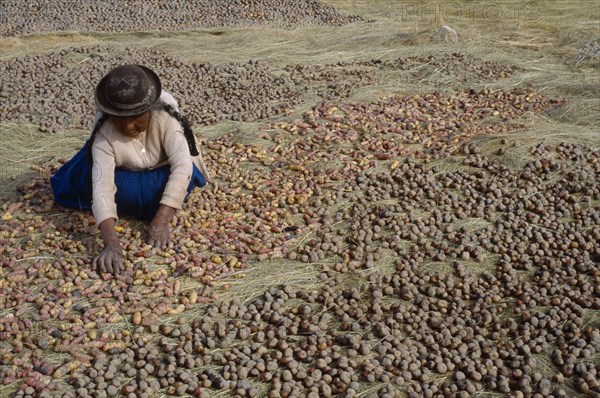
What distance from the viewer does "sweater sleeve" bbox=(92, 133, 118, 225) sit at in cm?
376

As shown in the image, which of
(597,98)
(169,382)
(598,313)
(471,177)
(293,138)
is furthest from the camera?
(597,98)

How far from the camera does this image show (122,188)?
400 centimetres

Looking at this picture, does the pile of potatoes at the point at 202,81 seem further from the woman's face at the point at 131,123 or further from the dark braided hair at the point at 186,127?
the woman's face at the point at 131,123

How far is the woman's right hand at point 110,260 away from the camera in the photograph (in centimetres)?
366

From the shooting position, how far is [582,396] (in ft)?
10.0

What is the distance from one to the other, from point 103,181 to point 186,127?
0.56 m

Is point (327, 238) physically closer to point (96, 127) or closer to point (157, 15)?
point (96, 127)

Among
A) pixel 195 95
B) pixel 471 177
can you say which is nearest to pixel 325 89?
pixel 195 95

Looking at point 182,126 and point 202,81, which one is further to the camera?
point 202,81

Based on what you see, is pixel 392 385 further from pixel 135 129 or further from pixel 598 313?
pixel 135 129

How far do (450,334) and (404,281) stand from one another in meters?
0.45

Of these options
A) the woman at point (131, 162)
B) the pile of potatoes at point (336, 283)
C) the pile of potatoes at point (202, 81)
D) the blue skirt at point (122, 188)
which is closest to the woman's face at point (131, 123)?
the woman at point (131, 162)

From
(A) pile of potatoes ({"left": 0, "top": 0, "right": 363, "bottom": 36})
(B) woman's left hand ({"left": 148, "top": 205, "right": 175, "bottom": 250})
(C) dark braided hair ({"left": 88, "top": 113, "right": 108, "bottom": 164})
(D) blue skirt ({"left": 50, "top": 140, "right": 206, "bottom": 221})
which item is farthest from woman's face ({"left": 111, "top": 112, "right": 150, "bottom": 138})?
(A) pile of potatoes ({"left": 0, "top": 0, "right": 363, "bottom": 36})

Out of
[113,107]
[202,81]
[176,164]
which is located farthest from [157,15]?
[113,107]
